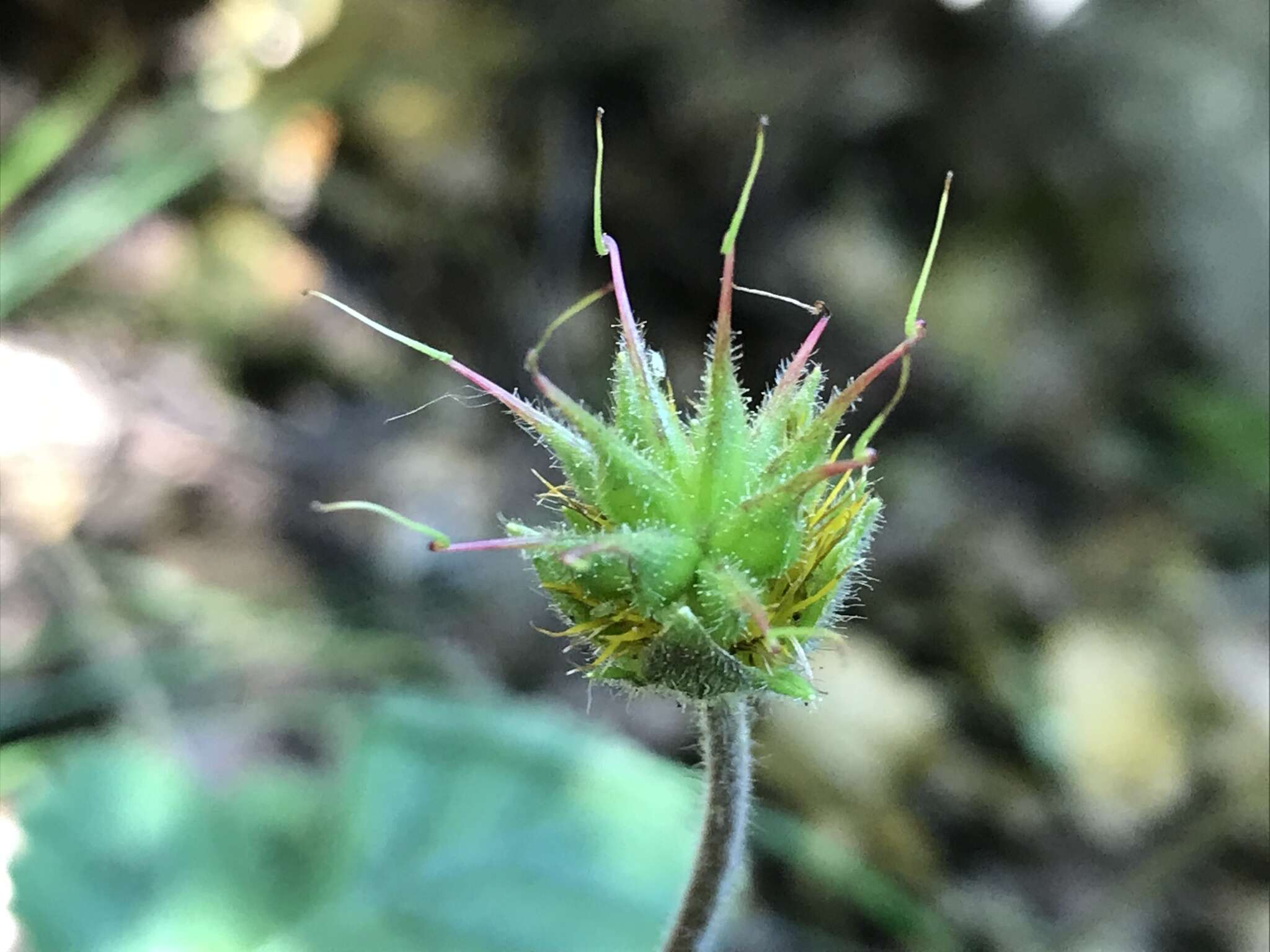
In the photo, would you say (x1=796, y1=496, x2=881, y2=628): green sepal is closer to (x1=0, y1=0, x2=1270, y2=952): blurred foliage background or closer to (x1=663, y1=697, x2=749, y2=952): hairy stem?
(x1=663, y1=697, x2=749, y2=952): hairy stem

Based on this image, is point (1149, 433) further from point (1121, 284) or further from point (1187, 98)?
point (1187, 98)

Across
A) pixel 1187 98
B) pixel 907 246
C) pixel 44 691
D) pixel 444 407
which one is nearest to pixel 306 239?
pixel 444 407

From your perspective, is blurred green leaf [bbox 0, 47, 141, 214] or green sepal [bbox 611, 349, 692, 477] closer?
green sepal [bbox 611, 349, 692, 477]

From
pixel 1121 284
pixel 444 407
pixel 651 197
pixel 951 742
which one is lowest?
pixel 951 742

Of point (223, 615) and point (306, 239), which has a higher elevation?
point (306, 239)

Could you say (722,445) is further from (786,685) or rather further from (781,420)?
(786,685)

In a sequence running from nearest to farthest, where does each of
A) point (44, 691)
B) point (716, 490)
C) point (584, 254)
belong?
point (716, 490)
point (44, 691)
point (584, 254)

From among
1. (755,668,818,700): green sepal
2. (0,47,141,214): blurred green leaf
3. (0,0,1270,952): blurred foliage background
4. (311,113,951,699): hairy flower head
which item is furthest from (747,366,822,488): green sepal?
(0,47,141,214): blurred green leaf
